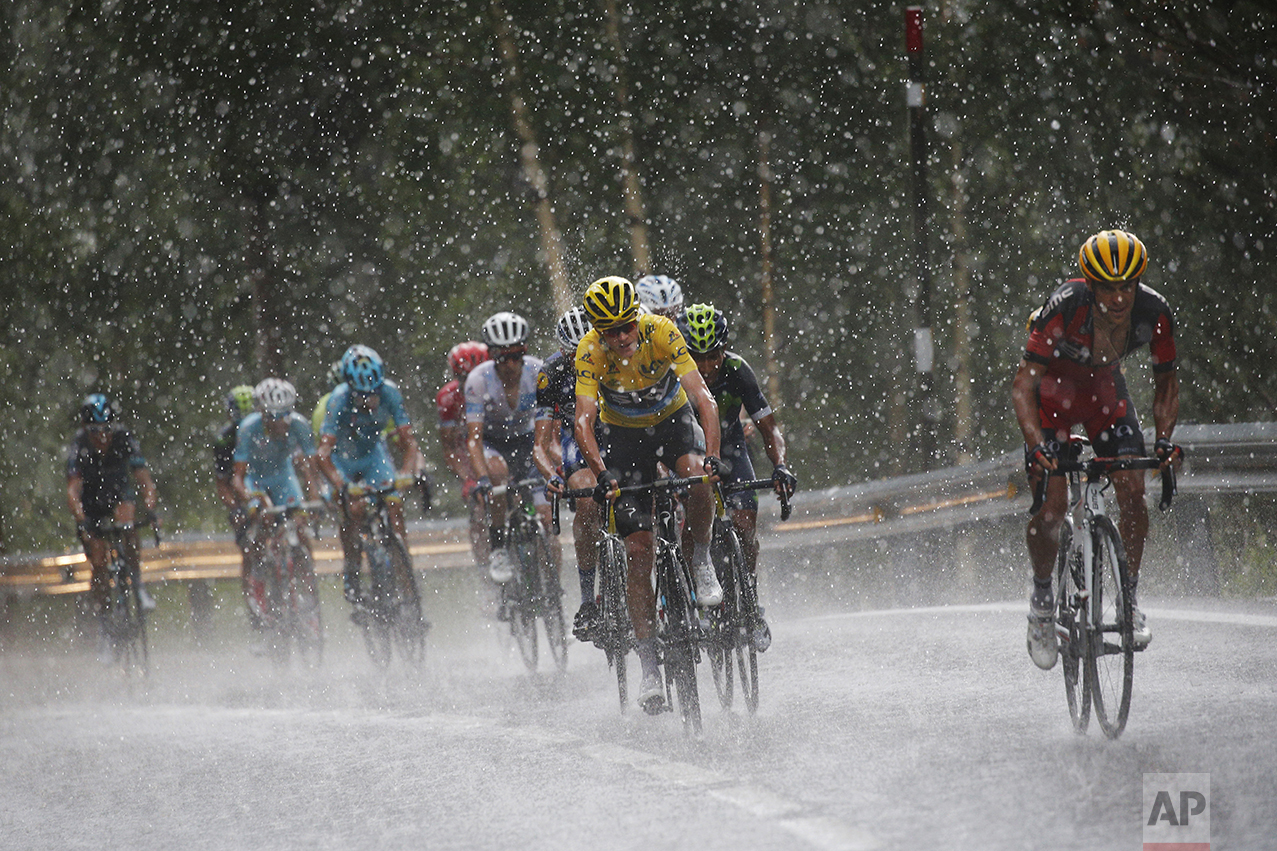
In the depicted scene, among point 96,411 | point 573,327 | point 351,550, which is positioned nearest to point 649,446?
point 573,327

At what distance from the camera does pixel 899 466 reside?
37.2m

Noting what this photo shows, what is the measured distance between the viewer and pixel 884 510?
13.2 m

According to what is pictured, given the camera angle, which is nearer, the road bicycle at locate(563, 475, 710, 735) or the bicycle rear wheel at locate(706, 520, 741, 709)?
the road bicycle at locate(563, 475, 710, 735)

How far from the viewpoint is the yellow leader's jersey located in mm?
7699

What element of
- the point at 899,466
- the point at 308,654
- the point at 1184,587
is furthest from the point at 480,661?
the point at 899,466

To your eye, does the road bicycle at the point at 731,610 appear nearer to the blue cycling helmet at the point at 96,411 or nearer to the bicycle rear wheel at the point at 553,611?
the bicycle rear wheel at the point at 553,611

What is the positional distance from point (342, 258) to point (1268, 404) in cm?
2256

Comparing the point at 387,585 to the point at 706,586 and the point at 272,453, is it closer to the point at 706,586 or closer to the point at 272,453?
the point at 272,453

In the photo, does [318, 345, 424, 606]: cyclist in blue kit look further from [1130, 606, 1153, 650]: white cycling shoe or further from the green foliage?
the green foliage

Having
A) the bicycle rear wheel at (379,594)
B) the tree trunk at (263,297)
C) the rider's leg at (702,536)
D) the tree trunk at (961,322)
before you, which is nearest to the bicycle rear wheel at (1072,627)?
the rider's leg at (702,536)

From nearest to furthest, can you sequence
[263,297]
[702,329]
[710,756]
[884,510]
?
[710,756], [702,329], [884,510], [263,297]

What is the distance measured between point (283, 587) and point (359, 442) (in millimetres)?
2004

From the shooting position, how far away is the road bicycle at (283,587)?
13414mm

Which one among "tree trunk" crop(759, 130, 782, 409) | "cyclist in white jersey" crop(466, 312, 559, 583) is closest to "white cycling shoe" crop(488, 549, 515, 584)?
"cyclist in white jersey" crop(466, 312, 559, 583)
